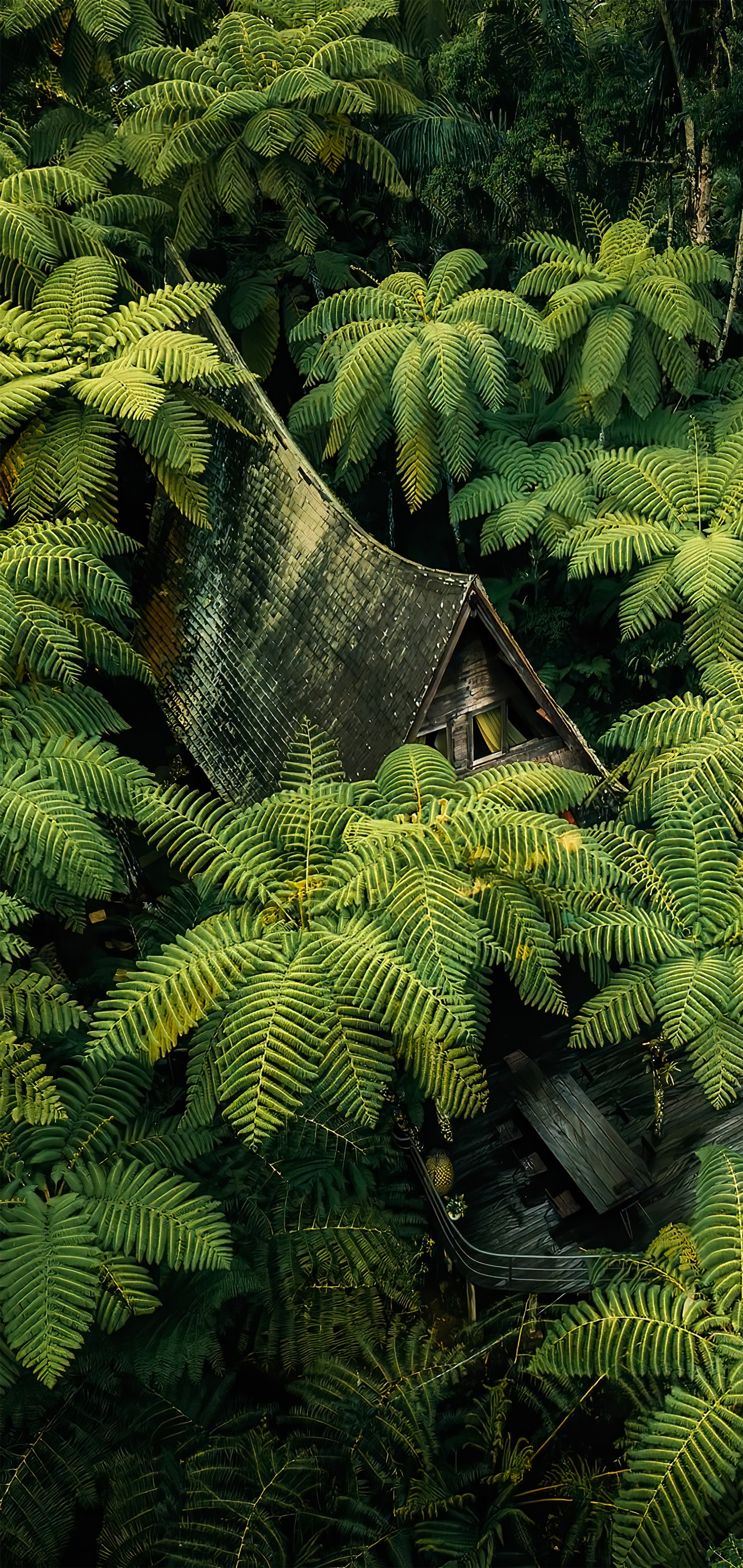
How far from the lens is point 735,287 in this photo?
33.7 ft

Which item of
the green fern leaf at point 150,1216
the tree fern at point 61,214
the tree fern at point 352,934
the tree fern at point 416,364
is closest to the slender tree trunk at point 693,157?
the tree fern at point 416,364

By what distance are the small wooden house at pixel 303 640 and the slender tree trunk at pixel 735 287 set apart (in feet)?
14.9

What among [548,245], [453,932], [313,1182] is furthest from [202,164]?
[313,1182]

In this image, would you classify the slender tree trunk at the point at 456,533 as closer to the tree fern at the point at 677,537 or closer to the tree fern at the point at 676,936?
the tree fern at the point at 677,537

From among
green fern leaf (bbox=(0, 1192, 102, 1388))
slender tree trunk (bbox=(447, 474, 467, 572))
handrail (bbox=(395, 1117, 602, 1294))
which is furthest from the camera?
slender tree trunk (bbox=(447, 474, 467, 572))

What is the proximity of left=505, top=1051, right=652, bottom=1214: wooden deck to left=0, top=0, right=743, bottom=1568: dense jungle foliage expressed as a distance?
486 millimetres

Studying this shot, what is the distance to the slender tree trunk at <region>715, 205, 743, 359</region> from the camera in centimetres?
1018

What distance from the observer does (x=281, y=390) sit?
11445 mm

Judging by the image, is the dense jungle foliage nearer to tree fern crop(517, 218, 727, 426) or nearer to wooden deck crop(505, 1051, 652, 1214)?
tree fern crop(517, 218, 727, 426)

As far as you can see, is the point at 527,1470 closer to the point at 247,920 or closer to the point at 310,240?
the point at 247,920

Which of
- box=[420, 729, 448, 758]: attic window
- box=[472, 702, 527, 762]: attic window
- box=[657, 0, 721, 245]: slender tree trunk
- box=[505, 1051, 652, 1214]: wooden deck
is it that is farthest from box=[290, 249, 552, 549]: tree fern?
box=[505, 1051, 652, 1214]: wooden deck

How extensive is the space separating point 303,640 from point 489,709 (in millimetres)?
1636

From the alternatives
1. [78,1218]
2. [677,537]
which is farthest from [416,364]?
[78,1218]

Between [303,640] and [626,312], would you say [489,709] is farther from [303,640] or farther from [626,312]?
[626,312]
